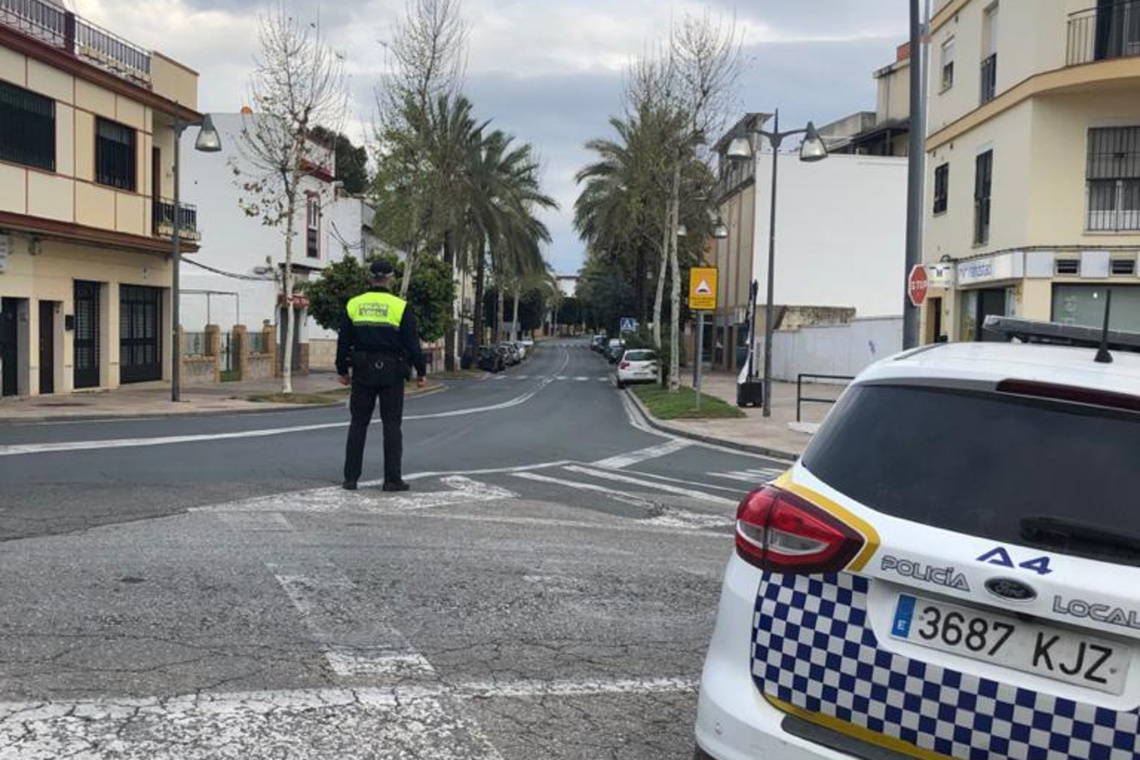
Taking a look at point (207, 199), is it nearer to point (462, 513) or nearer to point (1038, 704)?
point (462, 513)

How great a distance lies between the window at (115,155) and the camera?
2570 cm

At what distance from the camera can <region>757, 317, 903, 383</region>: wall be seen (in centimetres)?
3194

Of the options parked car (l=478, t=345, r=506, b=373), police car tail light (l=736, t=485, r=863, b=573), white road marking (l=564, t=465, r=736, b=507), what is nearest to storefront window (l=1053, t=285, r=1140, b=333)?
white road marking (l=564, t=465, r=736, b=507)

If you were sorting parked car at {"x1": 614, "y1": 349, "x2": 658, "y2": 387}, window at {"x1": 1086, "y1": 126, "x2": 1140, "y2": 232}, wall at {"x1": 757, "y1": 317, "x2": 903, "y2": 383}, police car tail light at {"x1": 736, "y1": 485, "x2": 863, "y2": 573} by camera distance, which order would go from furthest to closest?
parked car at {"x1": 614, "y1": 349, "x2": 658, "y2": 387} < wall at {"x1": 757, "y1": 317, "x2": 903, "y2": 383} < window at {"x1": 1086, "y1": 126, "x2": 1140, "y2": 232} < police car tail light at {"x1": 736, "y1": 485, "x2": 863, "y2": 573}

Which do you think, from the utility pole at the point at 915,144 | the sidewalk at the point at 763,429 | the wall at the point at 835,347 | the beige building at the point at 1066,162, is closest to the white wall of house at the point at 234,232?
the wall at the point at 835,347

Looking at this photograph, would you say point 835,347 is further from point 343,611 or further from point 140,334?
point 343,611

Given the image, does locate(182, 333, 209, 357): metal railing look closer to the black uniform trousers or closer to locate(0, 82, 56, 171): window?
locate(0, 82, 56, 171): window

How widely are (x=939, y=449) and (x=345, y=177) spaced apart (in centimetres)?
6700

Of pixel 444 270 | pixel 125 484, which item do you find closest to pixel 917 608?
pixel 125 484

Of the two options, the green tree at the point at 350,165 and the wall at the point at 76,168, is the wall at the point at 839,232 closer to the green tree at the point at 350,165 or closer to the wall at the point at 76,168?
the wall at the point at 76,168

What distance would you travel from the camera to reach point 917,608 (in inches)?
106

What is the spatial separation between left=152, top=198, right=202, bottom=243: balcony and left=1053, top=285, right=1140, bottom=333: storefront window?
2189 cm

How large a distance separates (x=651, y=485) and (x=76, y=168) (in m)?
19.2

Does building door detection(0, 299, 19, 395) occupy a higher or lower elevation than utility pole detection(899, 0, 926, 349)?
lower
